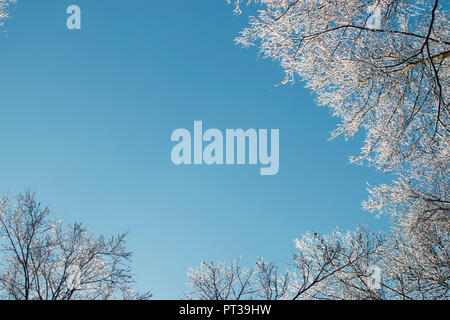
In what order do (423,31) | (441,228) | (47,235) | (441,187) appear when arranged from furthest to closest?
(47,235) → (441,228) → (441,187) → (423,31)

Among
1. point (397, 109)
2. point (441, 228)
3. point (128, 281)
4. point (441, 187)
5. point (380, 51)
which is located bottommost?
point (128, 281)

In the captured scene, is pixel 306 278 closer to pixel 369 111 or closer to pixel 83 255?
pixel 369 111

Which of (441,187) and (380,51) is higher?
(380,51)

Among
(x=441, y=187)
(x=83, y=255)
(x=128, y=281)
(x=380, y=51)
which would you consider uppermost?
(x=380, y=51)

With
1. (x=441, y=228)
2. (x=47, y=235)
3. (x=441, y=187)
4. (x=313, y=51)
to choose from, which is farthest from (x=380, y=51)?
(x=47, y=235)

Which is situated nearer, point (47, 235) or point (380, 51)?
point (380, 51)

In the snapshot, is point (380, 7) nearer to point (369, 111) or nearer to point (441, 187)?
point (369, 111)

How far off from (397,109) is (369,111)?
0.57 metres
